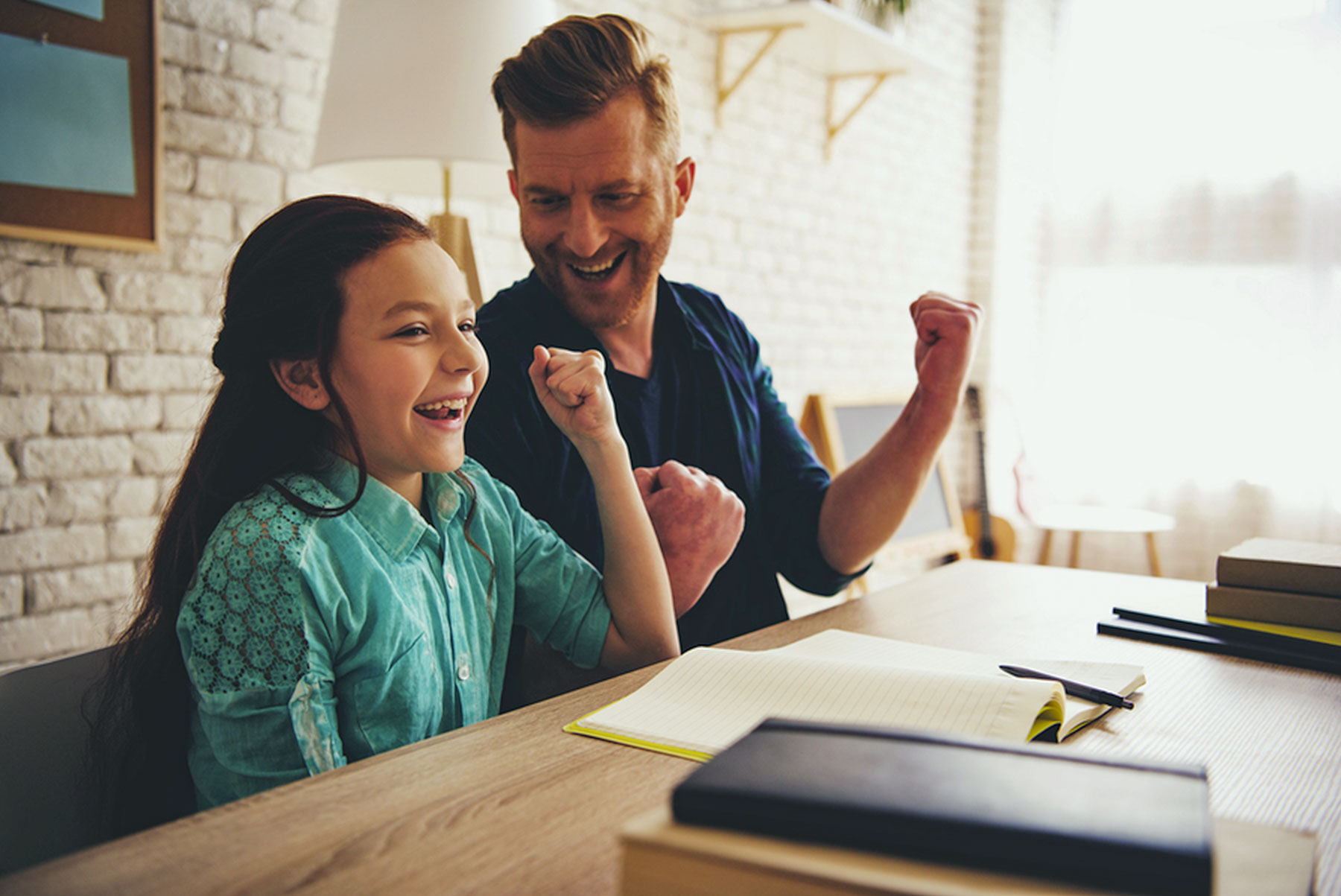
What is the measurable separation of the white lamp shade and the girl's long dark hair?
0.65 m

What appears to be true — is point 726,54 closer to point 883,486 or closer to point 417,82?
point 417,82

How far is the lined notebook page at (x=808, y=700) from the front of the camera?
0.73 metres

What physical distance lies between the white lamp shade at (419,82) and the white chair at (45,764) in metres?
1.02

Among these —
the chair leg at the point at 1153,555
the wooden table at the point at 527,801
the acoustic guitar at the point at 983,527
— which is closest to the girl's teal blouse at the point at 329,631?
the wooden table at the point at 527,801

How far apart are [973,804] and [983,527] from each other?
388cm

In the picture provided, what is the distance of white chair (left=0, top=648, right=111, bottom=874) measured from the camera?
769 mm

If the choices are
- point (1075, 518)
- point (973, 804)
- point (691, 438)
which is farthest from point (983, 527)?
point (973, 804)

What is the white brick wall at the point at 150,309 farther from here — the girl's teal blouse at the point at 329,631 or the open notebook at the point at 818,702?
the open notebook at the point at 818,702

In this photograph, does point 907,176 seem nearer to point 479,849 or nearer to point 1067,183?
point 1067,183

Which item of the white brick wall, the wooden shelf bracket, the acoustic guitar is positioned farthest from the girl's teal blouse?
the acoustic guitar

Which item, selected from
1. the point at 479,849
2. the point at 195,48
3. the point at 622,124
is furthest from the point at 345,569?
the point at 195,48

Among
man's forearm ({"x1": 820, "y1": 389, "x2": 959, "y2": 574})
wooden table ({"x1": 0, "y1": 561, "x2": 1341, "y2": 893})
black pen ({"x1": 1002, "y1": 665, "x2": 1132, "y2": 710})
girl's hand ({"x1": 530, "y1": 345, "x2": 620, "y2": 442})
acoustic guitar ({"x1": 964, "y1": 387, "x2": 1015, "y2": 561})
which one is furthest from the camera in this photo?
acoustic guitar ({"x1": 964, "y1": 387, "x2": 1015, "y2": 561})

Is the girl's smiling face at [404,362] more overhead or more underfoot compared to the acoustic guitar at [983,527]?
more overhead

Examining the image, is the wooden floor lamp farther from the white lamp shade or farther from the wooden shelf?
the wooden shelf
